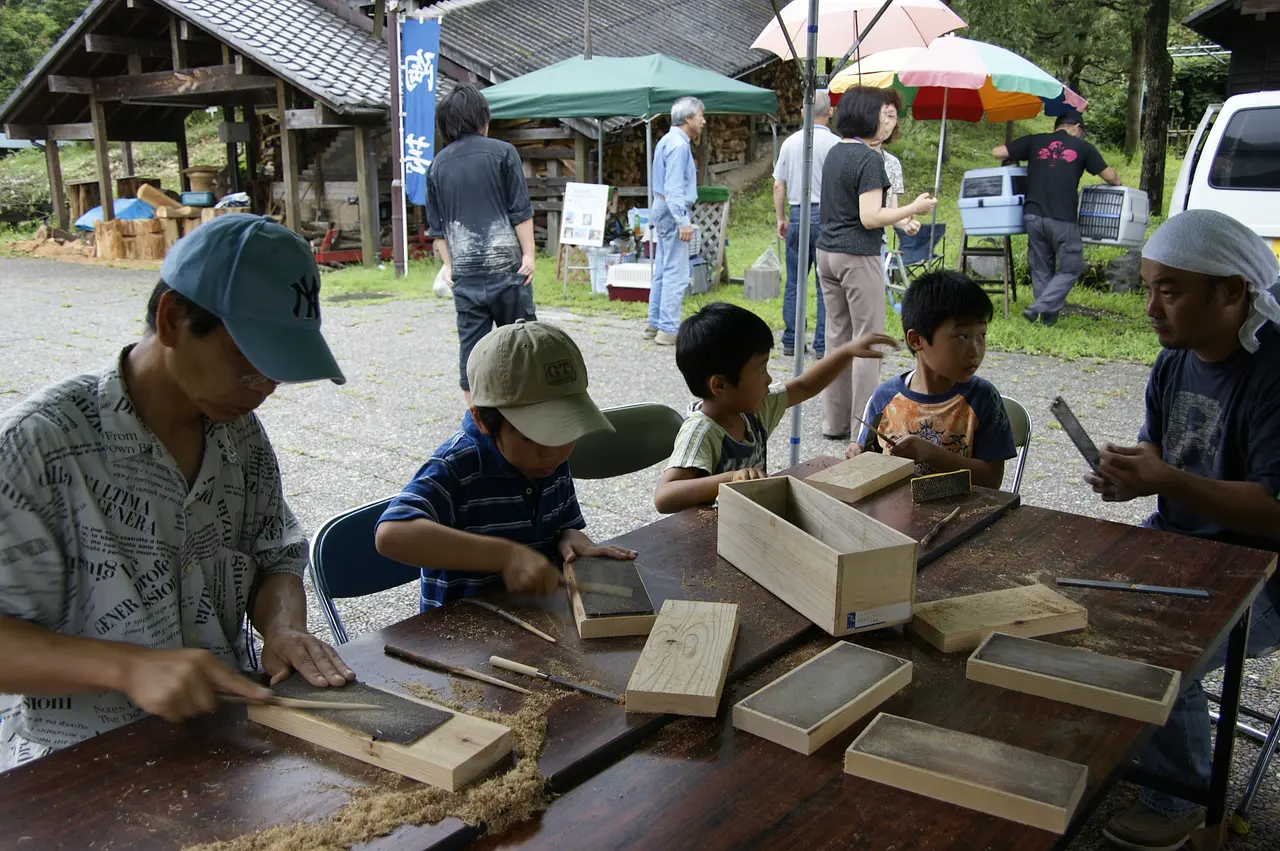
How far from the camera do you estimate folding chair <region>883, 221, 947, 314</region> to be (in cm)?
975

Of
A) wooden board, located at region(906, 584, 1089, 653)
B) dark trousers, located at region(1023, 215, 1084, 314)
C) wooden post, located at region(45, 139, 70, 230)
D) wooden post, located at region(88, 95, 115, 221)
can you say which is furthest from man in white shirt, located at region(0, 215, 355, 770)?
wooden post, located at region(45, 139, 70, 230)

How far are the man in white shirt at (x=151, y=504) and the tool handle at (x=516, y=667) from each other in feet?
0.81

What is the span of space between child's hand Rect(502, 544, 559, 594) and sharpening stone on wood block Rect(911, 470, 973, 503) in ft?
3.65

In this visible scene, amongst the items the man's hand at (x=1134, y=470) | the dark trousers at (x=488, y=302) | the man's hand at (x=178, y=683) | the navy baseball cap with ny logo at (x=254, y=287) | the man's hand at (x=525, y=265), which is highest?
the navy baseball cap with ny logo at (x=254, y=287)

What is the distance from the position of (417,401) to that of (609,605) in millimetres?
5484

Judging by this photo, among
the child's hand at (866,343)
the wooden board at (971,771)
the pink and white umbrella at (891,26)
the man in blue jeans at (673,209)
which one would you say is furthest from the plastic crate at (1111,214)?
the wooden board at (971,771)

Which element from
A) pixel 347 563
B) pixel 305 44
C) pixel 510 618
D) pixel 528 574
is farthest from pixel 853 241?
pixel 305 44

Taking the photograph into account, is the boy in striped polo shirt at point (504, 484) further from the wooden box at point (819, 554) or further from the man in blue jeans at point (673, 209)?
the man in blue jeans at point (673, 209)

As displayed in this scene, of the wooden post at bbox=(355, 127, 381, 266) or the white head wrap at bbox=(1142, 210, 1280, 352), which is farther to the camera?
the wooden post at bbox=(355, 127, 381, 266)

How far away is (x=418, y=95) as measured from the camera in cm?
1140

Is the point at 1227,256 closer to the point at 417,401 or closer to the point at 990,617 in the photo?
the point at 990,617

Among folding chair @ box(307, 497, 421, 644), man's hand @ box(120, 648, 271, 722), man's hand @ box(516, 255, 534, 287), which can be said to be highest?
man's hand @ box(516, 255, 534, 287)

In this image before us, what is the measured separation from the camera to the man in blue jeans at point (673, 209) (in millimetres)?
8492

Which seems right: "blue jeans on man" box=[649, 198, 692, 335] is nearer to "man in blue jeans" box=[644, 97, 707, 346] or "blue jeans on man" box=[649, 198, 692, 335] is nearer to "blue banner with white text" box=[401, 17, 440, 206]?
"man in blue jeans" box=[644, 97, 707, 346]
